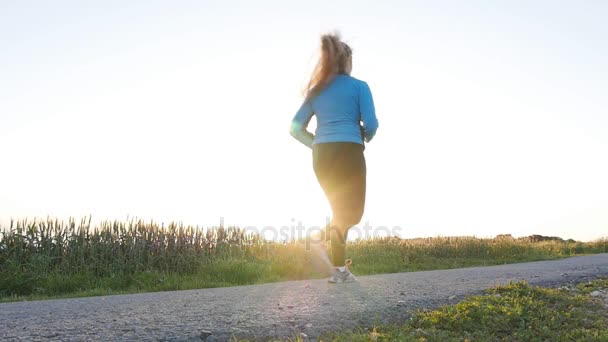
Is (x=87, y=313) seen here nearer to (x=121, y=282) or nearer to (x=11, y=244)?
(x=121, y=282)

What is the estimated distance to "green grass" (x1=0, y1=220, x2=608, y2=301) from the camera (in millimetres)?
11312

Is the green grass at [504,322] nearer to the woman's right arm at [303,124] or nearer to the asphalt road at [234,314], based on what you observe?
the asphalt road at [234,314]

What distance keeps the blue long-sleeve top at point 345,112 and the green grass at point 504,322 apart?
2.04m

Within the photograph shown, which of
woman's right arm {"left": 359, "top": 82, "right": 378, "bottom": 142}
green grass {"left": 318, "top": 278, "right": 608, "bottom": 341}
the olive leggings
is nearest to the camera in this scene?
green grass {"left": 318, "top": 278, "right": 608, "bottom": 341}

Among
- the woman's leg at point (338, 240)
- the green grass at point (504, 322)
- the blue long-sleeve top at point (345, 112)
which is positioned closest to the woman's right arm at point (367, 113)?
the blue long-sleeve top at point (345, 112)

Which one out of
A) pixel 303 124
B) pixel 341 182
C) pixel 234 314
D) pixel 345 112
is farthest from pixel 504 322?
pixel 303 124

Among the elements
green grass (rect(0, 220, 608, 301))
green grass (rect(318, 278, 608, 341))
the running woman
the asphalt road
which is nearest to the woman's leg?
the running woman

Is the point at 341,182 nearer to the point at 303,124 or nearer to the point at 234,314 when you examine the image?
the point at 303,124

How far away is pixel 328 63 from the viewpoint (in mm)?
6098

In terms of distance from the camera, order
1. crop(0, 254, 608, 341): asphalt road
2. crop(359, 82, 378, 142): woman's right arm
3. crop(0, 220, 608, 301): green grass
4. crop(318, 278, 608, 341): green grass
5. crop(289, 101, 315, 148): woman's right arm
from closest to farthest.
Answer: crop(0, 254, 608, 341): asphalt road
crop(318, 278, 608, 341): green grass
crop(359, 82, 378, 142): woman's right arm
crop(289, 101, 315, 148): woman's right arm
crop(0, 220, 608, 301): green grass

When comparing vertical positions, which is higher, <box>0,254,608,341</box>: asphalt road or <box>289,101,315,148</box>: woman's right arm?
<box>289,101,315,148</box>: woman's right arm

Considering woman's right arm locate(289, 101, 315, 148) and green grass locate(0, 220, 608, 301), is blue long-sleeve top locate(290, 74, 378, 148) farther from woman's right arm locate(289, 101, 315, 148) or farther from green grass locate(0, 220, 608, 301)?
green grass locate(0, 220, 608, 301)

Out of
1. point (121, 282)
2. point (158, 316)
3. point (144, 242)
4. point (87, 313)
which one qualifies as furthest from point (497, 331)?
point (144, 242)

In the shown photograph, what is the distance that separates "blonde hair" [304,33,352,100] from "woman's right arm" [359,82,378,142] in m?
0.38
